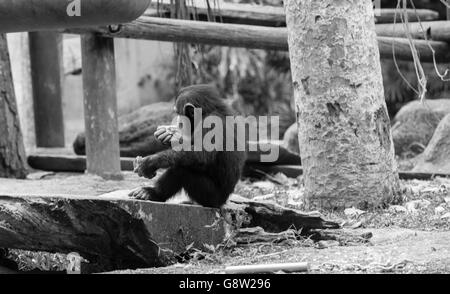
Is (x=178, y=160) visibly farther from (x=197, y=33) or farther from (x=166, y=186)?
(x=197, y=33)

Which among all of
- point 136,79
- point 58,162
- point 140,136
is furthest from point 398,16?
point 136,79

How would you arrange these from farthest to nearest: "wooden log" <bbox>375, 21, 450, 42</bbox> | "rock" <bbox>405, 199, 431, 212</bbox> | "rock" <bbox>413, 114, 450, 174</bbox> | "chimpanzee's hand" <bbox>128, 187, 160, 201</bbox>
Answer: "wooden log" <bbox>375, 21, 450, 42</bbox>, "rock" <bbox>413, 114, 450, 174</bbox>, "rock" <bbox>405, 199, 431, 212</bbox>, "chimpanzee's hand" <bbox>128, 187, 160, 201</bbox>

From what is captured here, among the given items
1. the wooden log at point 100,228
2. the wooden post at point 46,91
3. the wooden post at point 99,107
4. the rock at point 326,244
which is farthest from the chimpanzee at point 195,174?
the wooden post at point 46,91

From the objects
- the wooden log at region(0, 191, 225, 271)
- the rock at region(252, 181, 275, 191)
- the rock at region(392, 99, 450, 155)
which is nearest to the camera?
the wooden log at region(0, 191, 225, 271)

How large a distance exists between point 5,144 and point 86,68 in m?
1.14

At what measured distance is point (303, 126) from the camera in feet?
23.0

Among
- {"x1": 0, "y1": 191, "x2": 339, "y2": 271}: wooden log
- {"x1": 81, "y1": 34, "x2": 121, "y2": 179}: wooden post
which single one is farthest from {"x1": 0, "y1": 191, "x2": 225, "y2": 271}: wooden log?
{"x1": 81, "y1": 34, "x2": 121, "y2": 179}: wooden post

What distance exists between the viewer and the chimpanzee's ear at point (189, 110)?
600 cm

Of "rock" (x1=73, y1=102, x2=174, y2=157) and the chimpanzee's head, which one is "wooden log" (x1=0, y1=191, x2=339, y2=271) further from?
"rock" (x1=73, y1=102, x2=174, y2=157)

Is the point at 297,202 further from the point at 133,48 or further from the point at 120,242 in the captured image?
the point at 133,48

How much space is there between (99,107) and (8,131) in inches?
39.3

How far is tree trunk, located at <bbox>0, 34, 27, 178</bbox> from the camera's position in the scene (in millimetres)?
8406

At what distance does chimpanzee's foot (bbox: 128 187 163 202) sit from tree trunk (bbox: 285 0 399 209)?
175cm

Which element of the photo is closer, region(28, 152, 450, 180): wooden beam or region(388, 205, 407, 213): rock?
region(388, 205, 407, 213): rock
